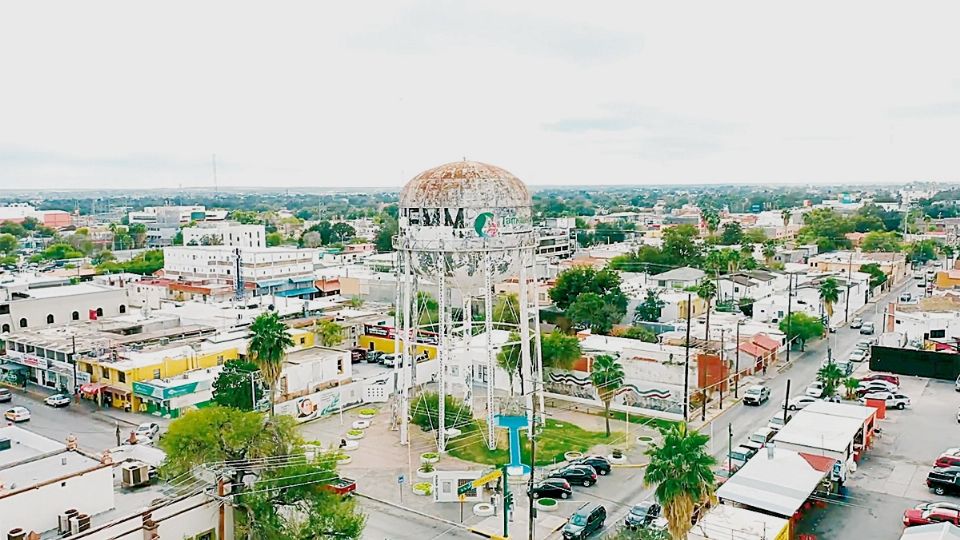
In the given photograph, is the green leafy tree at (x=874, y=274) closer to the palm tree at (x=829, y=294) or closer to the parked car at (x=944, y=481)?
the palm tree at (x=829, y=294)

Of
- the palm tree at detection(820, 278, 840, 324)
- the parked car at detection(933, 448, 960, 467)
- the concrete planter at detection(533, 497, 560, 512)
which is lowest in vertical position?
the concrete planter at detection(533, 497, 560, 512)

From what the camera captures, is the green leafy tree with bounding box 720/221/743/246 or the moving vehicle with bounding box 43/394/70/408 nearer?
the moving vehicle with bounding box 43/394/70/408

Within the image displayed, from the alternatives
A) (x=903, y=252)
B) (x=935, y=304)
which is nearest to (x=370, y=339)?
(x=935, y=304)

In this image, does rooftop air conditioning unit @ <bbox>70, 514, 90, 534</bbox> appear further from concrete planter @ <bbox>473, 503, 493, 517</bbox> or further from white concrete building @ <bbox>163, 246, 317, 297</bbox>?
white concrete building @ <bbox>163, 246, 317, 297</bbox>

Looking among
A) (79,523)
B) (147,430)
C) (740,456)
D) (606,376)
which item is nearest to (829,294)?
(606,376)

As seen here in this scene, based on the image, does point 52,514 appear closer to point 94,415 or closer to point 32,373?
point 94,415

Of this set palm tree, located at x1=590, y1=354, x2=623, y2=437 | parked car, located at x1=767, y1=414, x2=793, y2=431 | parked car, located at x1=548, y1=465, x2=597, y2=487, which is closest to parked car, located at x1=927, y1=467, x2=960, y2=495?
parked car, located at x1=767, y1=414, x2=793, y2=431
